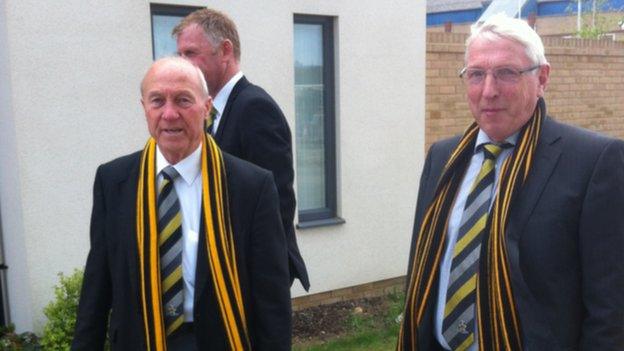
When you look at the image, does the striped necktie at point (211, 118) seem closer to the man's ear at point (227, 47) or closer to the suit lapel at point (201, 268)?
the man's ear at point (227, 47)

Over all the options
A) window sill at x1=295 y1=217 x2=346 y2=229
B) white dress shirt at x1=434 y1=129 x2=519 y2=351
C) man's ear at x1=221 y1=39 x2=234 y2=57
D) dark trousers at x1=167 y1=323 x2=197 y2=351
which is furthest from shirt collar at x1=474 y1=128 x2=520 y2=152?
window sill at x1=295 y1=217 x2=346 y2=229

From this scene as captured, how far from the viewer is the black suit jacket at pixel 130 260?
252 cm

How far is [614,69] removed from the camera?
9.66 m

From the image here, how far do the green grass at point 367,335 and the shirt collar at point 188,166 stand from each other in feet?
10.9

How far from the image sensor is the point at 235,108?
3379mm

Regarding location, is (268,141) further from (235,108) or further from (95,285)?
(95,285)

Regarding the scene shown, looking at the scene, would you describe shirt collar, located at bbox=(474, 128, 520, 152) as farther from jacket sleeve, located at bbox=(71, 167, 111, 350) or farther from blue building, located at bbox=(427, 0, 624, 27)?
blue building, located at bbox=(427, 0, 624, 27)

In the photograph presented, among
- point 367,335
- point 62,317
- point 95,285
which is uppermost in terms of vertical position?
point 95,285

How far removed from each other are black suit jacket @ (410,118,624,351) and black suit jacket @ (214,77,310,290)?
135 cm

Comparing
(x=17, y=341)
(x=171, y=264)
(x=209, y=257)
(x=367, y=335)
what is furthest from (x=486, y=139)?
(x=17, y=341)

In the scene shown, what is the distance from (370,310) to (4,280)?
3.30 metres

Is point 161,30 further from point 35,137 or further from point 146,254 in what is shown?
point 146,254

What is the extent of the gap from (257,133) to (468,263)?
1.31 metres

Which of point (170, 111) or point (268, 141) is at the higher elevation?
point (170, 111)
